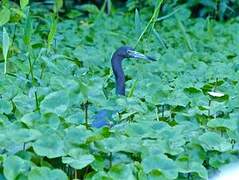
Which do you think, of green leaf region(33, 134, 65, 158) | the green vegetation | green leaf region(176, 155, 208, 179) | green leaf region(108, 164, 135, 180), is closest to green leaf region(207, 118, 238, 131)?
the green vegetation

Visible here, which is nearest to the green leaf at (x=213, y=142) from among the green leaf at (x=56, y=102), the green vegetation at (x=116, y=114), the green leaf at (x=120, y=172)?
the green vegetation at (x=116, y=114)

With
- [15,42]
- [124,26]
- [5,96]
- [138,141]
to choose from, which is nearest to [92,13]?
[124,26]

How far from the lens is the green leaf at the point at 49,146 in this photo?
9.16 ft

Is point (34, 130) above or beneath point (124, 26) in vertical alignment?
above

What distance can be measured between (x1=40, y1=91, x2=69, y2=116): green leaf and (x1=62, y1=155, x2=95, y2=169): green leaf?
383 mm

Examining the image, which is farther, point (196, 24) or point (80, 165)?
point (196, 24)

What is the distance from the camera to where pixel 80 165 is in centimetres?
277

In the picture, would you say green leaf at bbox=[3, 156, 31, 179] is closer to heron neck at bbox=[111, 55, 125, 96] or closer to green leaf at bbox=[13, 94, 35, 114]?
green leaf at bbox=[13, 94, 35, 114]

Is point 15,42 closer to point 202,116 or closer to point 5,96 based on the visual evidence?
point 5,96

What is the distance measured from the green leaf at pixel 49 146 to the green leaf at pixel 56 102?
1.13 feet

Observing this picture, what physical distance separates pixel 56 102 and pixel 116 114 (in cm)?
31

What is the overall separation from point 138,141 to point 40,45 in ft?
7.21

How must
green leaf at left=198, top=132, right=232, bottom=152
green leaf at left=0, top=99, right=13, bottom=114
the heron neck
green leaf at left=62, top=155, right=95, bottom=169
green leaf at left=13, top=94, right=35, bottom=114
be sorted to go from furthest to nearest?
the heron neck, green leaf at left=13, top=94, right=35, bottom=114, green leaf at left=0, top=99, right=13, bottom=114, green leaf at left=198, top=132, right=232, bottom=152, green leaf at left=62, top=155, right=95, bottom=169

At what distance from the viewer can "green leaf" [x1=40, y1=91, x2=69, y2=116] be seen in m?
3.18
